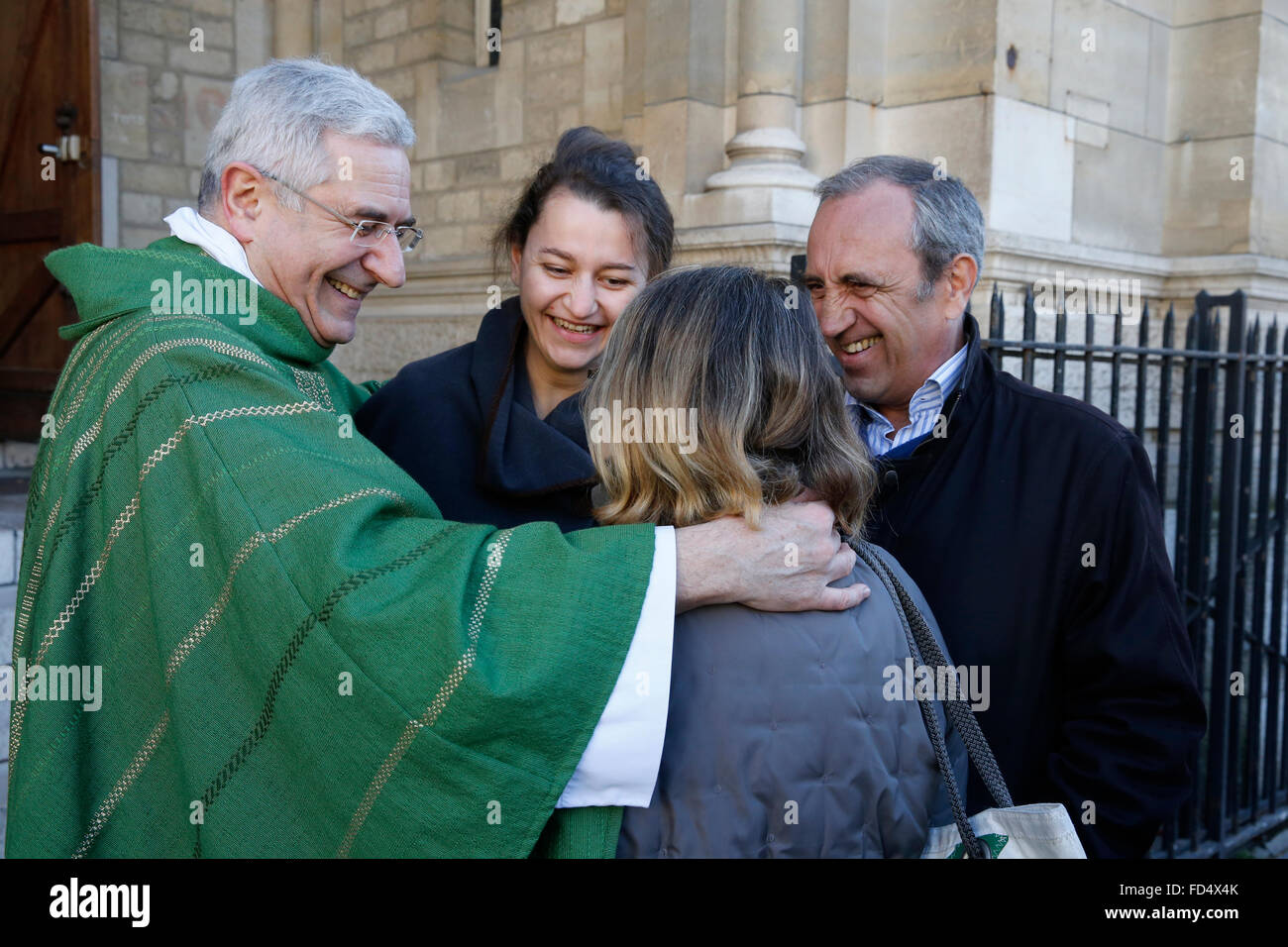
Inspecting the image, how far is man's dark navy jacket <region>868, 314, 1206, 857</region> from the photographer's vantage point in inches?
77.7

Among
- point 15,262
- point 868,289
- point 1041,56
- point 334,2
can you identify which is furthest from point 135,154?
point 868,289

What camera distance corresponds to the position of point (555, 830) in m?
1.42

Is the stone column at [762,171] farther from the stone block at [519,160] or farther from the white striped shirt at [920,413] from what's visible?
the white striped shirt at [920,413]

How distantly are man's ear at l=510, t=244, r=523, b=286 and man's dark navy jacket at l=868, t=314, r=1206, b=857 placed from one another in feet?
3.06

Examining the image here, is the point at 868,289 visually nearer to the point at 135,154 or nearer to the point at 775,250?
the point at 775,250

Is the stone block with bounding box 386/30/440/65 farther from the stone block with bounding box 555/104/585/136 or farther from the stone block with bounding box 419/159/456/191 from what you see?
the stone block with bounding box 555/104/585/136

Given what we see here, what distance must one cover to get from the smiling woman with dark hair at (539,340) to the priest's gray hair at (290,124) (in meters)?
0.45

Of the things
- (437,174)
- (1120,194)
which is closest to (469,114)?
(437,174)

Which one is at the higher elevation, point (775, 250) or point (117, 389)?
point (775, 250)

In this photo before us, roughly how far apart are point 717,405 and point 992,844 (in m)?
0.68

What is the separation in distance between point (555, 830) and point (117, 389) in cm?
88

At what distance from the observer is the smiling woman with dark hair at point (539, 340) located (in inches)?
86.4

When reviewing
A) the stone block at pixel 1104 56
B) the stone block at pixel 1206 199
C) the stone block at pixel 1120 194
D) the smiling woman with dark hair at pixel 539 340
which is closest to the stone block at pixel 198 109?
the stone block at pixel 1104 56

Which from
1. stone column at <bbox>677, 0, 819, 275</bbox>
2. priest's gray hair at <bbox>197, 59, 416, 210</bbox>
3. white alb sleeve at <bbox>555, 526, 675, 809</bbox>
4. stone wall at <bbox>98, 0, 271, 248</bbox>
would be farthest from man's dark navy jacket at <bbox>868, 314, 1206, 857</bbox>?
stone wall at <bbox>98, 0, 271, 248</bbox>
